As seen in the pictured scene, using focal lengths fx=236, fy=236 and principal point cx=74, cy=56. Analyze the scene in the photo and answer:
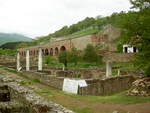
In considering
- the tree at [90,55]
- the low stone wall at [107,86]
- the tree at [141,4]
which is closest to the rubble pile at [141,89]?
the low stone wall at [107,86]

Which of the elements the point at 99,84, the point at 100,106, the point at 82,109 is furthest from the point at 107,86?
the point at 82,109

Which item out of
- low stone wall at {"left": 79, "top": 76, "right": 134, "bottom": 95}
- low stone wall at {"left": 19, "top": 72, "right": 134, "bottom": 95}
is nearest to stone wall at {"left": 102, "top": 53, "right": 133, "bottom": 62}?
low stone wall at {"left": 19, "top": 72, "right": 134, "bottom": 95}

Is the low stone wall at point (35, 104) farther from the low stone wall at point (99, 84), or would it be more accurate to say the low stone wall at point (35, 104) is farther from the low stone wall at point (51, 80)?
the low stone wall at point (51, 80)

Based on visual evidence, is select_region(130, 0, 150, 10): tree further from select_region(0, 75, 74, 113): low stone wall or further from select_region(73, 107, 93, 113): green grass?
select_region(0, 75, 74, 113): low stone wall

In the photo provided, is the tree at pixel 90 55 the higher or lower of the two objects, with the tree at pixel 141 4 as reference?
lower

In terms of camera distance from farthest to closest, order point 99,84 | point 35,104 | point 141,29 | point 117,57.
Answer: point 117,57 → point 99,84 → point 141,29 → point 35,104

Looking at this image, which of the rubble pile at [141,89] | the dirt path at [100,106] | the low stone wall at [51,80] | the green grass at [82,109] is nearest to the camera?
the green grass at [82,109]

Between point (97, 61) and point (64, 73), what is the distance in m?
13.5

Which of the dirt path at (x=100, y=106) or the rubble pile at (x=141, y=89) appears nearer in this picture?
the dirt path at (x=100, y=106)

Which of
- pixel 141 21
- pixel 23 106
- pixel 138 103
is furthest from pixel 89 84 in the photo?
pixel 23 106

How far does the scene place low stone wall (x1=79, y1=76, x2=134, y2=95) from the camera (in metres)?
16.3

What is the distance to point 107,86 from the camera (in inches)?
698

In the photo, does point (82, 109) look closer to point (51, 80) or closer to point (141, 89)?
point (141, 89)

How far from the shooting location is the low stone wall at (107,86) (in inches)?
641
